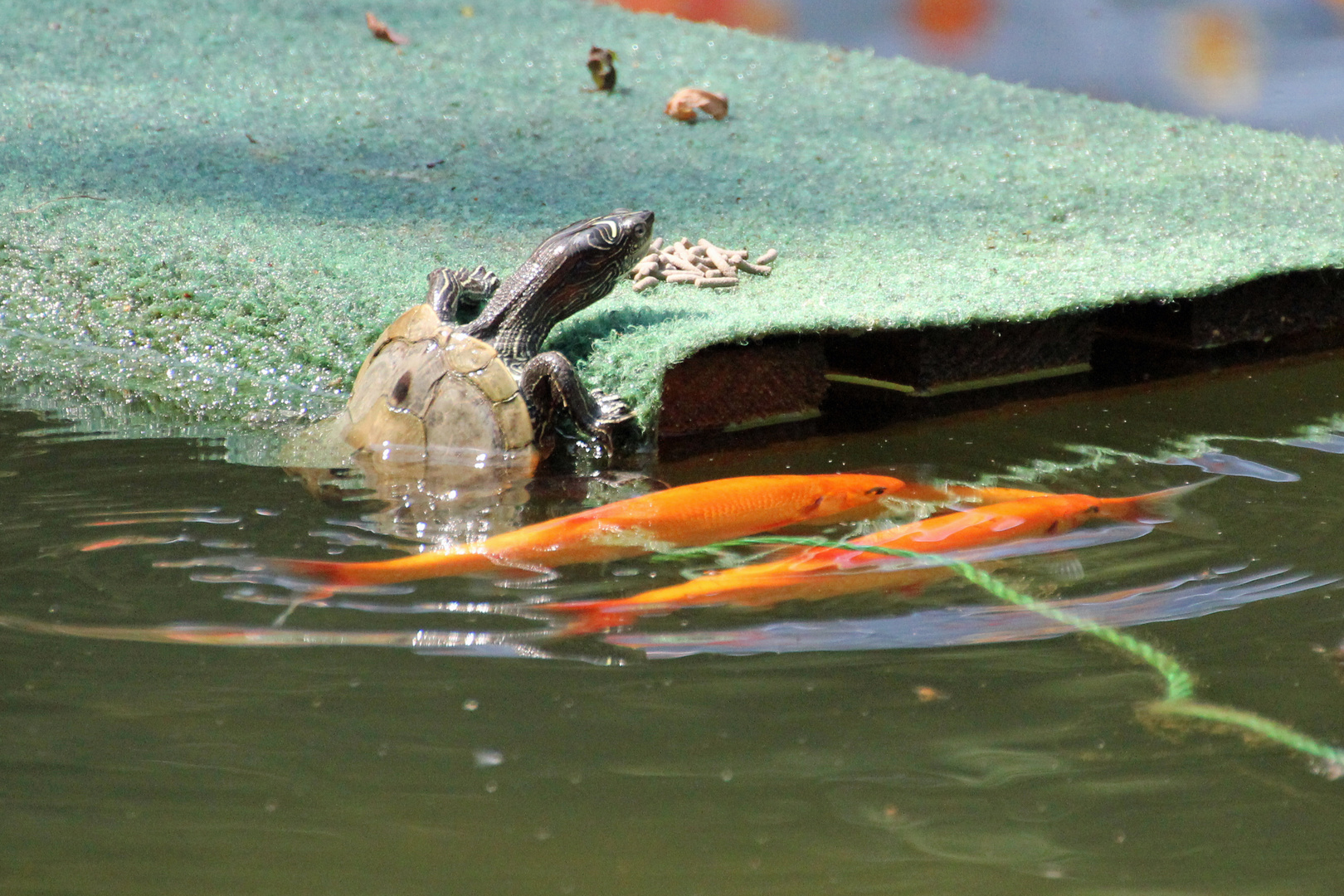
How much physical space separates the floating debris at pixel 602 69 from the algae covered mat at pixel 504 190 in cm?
6

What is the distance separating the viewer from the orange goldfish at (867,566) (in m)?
1.33

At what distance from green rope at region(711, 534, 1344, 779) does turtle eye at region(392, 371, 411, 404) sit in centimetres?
81

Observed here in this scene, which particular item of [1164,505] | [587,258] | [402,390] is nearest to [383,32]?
[587,258]

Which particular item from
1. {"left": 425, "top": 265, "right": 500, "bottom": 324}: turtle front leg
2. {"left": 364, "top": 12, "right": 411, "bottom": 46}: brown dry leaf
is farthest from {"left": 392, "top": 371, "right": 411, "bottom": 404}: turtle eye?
{"left": 364, "top": 12, "right": 411, "bottom": 46}: brown dry leaf

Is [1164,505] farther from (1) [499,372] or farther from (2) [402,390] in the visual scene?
(2) [402,390]

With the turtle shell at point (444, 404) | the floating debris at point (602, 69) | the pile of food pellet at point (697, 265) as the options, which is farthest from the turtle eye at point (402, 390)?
the floating debris at point (602, 69)

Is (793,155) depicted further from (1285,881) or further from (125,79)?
(1285,881)

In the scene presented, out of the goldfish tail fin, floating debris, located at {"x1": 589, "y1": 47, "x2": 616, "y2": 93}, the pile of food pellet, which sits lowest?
the goldfish tail fin

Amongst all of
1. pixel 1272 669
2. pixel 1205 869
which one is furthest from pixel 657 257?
pixel 1205 869

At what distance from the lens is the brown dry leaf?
441cm

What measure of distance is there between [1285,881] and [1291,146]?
11.1ft

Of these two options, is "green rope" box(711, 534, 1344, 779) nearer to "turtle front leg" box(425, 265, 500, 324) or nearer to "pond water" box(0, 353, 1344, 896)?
"pond water" box(0, 353, 1344, 896)

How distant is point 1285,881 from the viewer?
0.86 m

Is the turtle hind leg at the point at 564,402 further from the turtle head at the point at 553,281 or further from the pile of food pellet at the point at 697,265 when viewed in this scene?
the pile of food pellet at the point at 697,265
